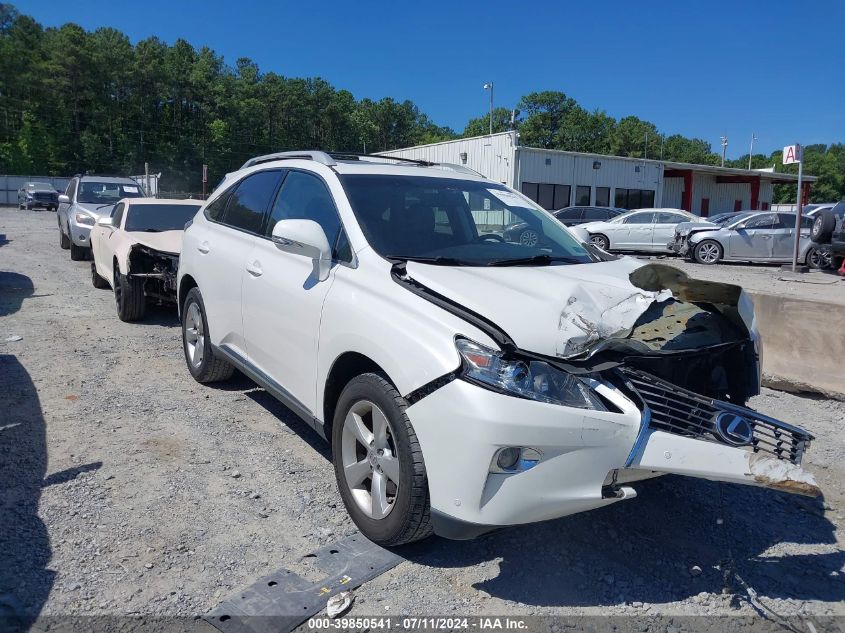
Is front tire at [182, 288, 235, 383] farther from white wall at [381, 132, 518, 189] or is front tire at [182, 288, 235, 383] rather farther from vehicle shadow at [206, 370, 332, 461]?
white wall at [381, 132, 518, 189]

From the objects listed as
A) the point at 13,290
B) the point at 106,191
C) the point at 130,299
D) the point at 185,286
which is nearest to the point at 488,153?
the point at 106,191

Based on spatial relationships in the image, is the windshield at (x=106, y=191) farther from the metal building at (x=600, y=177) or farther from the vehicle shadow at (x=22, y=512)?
the metal building at (x=600, y=177)

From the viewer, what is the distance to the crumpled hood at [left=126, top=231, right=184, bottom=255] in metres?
7.70

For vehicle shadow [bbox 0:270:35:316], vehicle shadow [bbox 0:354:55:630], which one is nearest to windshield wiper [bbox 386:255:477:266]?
vehicle shadow [bbox 0:354:55:630]

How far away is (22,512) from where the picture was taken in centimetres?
341

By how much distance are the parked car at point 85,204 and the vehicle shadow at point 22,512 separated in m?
8.94

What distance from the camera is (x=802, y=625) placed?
274cm

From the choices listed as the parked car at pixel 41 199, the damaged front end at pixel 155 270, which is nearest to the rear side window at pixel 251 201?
the damaged front end at pixel 155 270

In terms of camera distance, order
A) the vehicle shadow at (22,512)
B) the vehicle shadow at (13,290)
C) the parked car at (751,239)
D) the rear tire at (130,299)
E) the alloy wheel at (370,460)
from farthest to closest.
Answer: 1. the parked car at (751,239)
2. the vehicle shadow at (13,290)
3. the rear tire at (130,299)
4. the alloy wheel at (370,460)
5. the vehicle shadow at (22,512)

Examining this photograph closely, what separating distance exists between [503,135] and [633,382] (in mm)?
27727

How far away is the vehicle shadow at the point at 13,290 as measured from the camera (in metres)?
8.66

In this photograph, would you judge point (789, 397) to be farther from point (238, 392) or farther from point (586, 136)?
point (586, 136)

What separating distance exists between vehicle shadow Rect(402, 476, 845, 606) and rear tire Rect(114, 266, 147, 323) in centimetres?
589

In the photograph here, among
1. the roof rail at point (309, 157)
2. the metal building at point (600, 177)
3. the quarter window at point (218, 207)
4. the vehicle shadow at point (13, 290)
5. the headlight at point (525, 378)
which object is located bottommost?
the vehicle shadow at point (13, 290)
